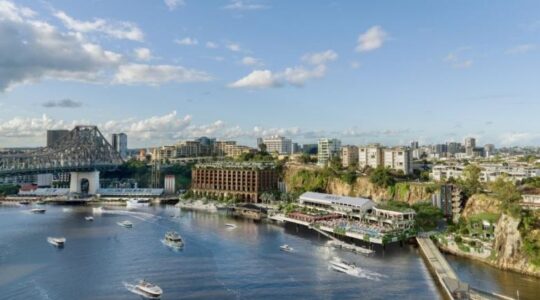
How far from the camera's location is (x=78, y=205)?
70.4 metres

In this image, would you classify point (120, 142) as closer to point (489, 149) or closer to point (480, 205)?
point (489, 149)

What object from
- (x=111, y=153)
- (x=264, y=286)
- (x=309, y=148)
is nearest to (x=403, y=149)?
(x=264, y=286)

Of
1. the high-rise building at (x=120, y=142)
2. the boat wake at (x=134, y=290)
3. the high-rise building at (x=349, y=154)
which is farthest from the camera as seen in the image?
the high-rise building at (x=120, y=142)

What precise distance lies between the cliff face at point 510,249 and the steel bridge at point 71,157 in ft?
224

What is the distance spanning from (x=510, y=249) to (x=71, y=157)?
80.7 metres

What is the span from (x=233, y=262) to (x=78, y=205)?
4756 centimetres

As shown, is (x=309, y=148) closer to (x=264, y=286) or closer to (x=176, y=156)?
(x=176, y=156)

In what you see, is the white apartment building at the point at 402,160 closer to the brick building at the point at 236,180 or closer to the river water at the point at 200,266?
the brick building at the point at 236,180

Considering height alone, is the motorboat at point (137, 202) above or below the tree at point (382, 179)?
below

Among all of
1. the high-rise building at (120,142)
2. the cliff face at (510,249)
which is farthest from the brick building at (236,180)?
the high-rise building at (120,142)

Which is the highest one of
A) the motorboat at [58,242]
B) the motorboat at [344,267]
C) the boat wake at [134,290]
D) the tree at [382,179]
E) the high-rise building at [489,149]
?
the high-rise building at [489,149]

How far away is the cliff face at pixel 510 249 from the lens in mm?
29264

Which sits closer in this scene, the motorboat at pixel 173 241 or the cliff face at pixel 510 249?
the cliff face at pixel 510 249

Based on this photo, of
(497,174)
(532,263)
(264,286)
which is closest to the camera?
(264,286)
